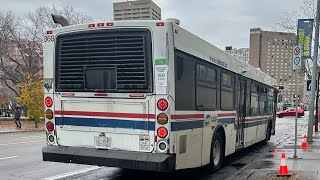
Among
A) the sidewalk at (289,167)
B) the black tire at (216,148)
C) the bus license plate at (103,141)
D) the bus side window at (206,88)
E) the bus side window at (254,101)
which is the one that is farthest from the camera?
the bus side window at (254,101)

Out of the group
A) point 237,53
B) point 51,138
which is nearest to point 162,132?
point 51,138

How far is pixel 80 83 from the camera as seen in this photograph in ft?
22.9

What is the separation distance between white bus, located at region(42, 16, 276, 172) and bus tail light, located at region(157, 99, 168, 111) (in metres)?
0.02

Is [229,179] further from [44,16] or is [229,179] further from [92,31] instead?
[44,16]

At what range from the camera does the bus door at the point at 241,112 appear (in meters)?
10.7

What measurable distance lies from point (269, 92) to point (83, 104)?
10784mm

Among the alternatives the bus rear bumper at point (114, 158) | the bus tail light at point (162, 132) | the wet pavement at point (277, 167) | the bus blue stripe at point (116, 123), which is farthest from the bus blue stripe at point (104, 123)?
the wet pavement at point (277, 167)

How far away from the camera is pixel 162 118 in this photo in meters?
6.27

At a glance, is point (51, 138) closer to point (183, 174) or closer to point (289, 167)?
point (183, 174)

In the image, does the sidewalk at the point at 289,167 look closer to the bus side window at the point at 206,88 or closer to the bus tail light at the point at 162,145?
the bus side window at the point at 206,88

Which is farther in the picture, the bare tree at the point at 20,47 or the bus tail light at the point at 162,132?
the bare tree at the point at 20,47

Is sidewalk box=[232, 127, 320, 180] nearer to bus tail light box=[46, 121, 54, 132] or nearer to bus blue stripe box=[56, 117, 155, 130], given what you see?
bus blue stripe box=[56, 117, 155, 130]

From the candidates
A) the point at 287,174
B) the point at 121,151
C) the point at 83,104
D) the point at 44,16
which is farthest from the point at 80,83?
the point at 44,16

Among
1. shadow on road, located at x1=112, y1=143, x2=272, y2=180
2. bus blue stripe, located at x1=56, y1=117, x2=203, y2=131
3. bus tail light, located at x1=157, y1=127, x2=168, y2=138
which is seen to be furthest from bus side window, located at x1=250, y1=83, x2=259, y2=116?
bus tail light, located at x1=157, y1=127, x2=168, y2=138
